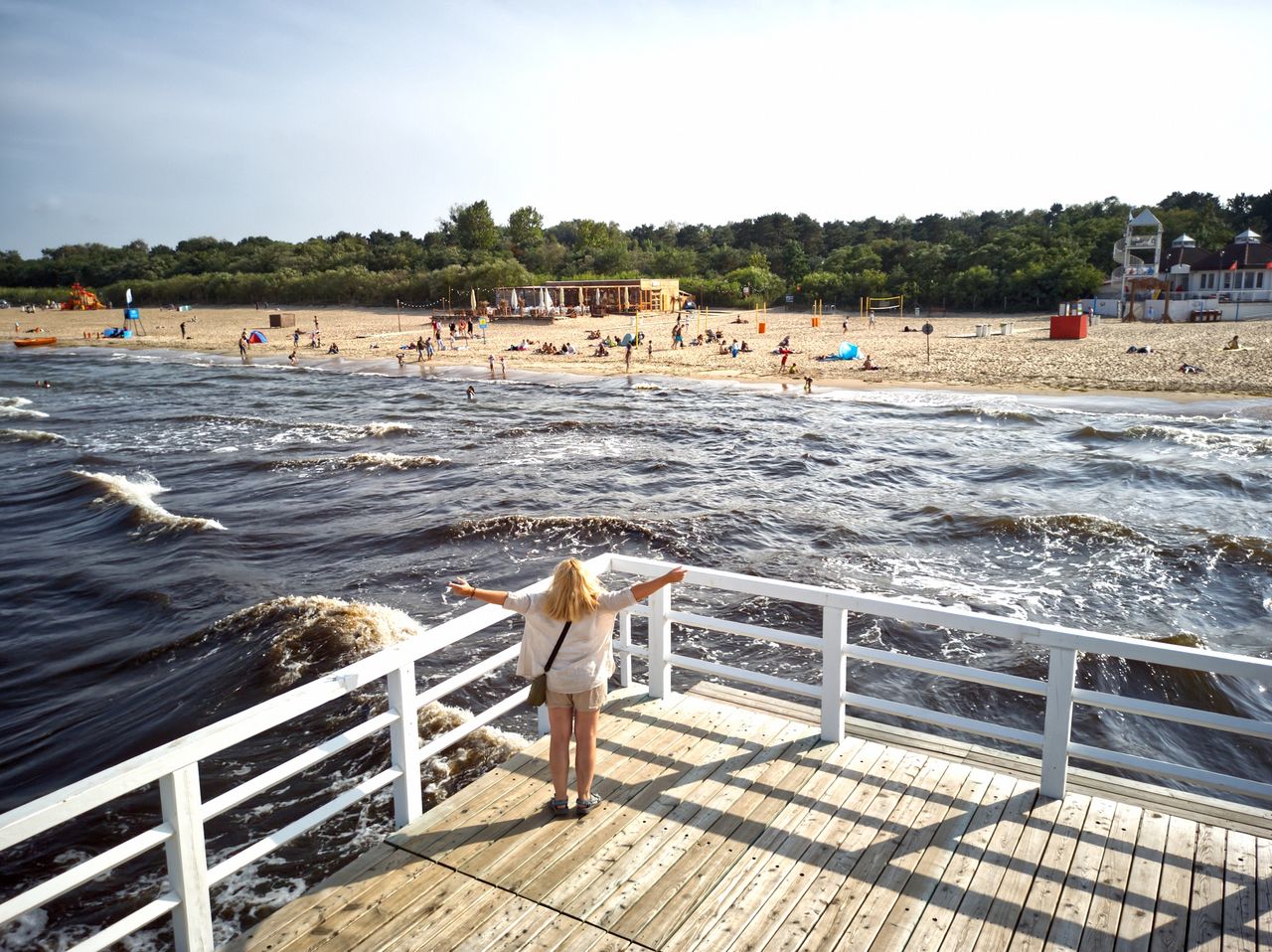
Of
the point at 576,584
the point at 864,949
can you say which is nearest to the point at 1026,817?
the point at 864,949

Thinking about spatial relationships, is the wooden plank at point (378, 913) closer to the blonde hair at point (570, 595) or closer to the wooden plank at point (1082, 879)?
the blonde hair at point (570, 595)

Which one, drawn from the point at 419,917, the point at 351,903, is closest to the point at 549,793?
the point at 419,917

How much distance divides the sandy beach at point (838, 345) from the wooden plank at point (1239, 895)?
32.9 meters

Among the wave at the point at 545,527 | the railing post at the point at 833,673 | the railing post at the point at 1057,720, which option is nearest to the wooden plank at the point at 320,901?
the railing post at the point at 833,673

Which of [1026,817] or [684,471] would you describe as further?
[684,471]

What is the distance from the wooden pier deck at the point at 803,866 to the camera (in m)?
3.72

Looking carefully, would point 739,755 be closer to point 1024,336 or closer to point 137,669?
point 137,669

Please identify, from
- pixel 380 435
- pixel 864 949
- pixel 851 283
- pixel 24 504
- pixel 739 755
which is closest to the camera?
pixel 864 949

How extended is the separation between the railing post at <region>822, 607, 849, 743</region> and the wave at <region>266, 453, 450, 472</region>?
1850 cm

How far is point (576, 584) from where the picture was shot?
4.30m

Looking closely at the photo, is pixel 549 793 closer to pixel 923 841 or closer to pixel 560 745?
pixel 560 745

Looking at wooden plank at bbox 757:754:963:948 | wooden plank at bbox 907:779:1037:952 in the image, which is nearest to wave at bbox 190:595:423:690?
wooden plank at bbox 757:754:963:948

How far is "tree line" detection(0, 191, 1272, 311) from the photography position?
66250mm

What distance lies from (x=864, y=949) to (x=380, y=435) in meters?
25.5
